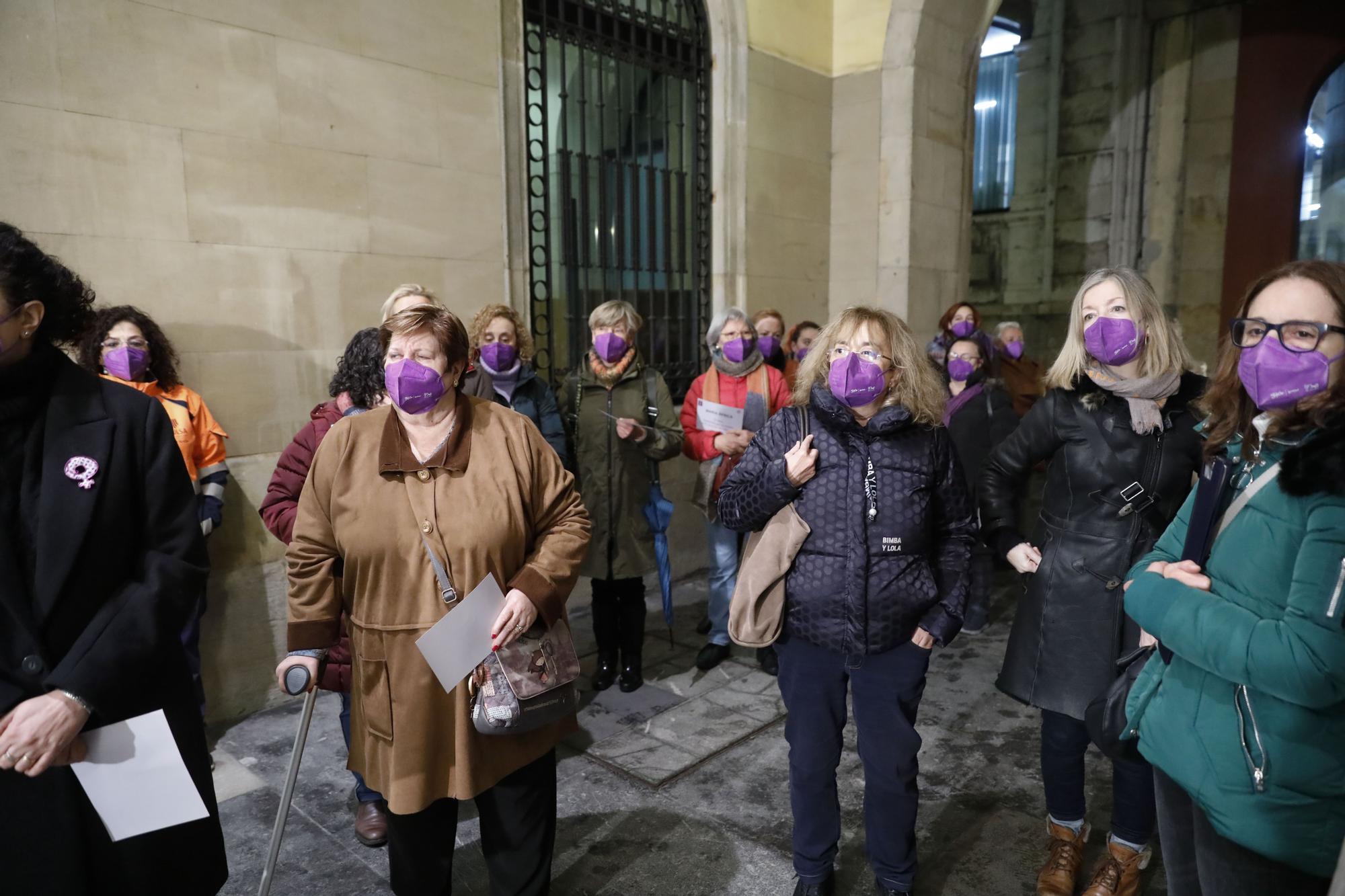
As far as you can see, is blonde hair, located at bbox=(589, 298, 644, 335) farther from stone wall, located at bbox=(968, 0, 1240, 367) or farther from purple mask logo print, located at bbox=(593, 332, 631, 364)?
stone wall, located at bbox=(968, 0, 1240, 367)

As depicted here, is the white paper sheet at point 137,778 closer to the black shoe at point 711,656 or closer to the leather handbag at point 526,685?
the leather handbag at point 526,685

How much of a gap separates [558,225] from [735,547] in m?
2.63

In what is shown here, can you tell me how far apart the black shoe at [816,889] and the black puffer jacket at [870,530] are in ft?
2.63

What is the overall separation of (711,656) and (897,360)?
8.89 ft

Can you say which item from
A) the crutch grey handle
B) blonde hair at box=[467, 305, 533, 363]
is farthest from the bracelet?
blonde hair at box=[467, 305, 533, 363]

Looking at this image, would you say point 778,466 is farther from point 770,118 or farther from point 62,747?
point 770,118

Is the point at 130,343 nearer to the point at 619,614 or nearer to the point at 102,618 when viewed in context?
the point at 102,618

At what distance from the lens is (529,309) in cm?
555

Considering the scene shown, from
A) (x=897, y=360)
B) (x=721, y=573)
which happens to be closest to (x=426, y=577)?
(x=897, y=360)

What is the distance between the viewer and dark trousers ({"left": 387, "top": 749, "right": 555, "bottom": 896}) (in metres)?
2.25

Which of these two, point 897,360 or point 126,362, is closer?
point 897,360

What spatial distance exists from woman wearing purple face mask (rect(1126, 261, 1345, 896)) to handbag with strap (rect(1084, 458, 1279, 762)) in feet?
0.06

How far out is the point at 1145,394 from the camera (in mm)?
2609

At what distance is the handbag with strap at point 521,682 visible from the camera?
6.93 ft
